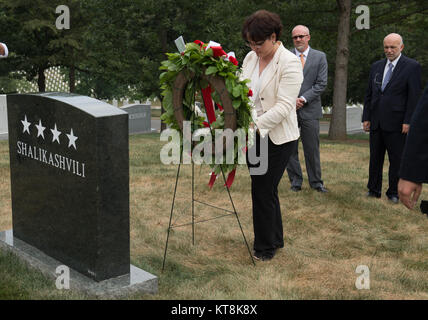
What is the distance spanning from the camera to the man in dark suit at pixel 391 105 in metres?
6.04

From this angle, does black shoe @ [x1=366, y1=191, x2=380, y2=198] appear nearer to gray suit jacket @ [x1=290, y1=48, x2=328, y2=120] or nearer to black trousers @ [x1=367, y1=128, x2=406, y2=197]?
black trousers @ [x1=367, y1=128, x2=406, y2=197]

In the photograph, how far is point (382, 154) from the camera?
255 inches

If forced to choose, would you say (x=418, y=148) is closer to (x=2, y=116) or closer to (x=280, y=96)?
(x=280, y=96)

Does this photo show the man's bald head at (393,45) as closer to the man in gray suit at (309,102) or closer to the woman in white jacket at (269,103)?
the man in gray suit at (309,102)

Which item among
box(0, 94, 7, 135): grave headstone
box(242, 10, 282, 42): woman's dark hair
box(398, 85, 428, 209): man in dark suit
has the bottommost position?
box(0, 94, 7, 135): grave headstone

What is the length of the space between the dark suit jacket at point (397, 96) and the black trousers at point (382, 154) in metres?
0.11

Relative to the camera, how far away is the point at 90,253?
3514 mm

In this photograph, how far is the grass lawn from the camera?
144 inches

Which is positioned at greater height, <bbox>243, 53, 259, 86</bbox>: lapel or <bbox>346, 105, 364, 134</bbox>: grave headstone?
<bbox>243, 53, 259, 86</bbox>: lapel

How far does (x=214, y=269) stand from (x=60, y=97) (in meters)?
1.90

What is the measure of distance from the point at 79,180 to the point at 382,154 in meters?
4.39

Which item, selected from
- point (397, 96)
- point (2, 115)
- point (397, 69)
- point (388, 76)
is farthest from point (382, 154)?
point (2, 115)

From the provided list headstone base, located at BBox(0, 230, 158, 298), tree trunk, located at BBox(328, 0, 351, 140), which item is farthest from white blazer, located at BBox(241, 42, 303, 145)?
tree trunk, located at BBox(328, 0, 351, 140)
